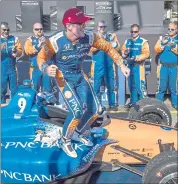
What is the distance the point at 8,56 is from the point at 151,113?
130 inches

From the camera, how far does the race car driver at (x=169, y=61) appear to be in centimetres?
754

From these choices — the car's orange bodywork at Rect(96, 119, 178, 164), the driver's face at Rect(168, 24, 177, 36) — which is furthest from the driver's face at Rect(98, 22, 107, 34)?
the car's orange bodywork at Rect(96, 119, 178, 164)

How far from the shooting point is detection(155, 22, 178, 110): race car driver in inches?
297

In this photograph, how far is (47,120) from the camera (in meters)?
4.73

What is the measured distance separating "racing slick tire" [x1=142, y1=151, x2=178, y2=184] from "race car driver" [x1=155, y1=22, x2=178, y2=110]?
12.9ft

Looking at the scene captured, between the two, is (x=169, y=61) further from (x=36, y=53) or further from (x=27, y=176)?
(x=27, y=176)

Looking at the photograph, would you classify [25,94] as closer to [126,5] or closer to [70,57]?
[70,57]

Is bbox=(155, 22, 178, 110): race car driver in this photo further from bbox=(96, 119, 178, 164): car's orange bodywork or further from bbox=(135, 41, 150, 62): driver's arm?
bbox=(96, 119, 178, 164): car's orange bodywork

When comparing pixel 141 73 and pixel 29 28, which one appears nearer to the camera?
pixel 141 73

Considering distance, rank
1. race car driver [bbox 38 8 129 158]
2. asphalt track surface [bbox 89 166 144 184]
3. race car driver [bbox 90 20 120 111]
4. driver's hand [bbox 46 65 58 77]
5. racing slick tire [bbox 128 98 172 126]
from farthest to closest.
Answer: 1. race car driver [bbox 90 20 120 111]
2. racing slick tire [bbox 128 98 172 126]
3. asphalt track surface [bbox 89 166 144 184]
4. race car driver [bbox 38 8 129 158]
5. driver's hand [bbox 46 65 58 77]

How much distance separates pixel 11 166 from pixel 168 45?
4365 mm

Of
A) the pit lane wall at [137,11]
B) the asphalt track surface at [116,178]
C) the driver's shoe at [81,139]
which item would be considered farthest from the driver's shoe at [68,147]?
the pit lane wall at [137,11]

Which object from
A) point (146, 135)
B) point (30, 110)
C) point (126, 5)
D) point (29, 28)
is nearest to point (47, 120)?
point (30, 110)

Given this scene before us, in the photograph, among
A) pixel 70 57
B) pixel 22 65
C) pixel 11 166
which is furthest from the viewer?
pixel 22 65
